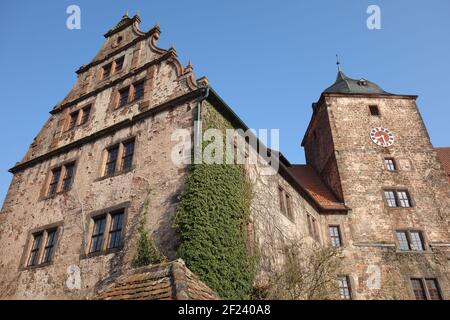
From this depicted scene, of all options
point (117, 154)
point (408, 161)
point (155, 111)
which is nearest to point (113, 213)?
point (117, 154)

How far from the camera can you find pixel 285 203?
1546 cm

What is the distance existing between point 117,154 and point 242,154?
4261 mm

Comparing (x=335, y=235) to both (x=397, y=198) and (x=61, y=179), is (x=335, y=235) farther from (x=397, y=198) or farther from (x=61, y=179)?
(x=61, y=179)

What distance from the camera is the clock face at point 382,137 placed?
73.1ft

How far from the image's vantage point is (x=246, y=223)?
36.3 ft

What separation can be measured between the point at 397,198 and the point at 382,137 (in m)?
4.07

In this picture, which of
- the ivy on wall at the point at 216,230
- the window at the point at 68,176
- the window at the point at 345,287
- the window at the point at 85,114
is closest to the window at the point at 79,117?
the window at the point at 85,114

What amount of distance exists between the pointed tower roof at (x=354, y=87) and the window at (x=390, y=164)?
5.24 metres

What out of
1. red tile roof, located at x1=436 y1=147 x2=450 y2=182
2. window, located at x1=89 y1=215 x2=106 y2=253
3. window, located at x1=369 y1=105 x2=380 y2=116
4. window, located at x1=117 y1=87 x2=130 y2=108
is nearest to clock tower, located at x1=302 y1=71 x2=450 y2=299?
window, located at x1=369 y1=105 x2=380 y2=116

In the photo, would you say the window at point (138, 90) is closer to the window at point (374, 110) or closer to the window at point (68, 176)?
the window at point (68, 176)

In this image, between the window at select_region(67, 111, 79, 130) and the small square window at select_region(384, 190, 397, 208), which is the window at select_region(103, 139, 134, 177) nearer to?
the window at select_region(67, 111, 79, 130)

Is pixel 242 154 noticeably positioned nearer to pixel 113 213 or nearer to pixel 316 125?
pixel 113 213

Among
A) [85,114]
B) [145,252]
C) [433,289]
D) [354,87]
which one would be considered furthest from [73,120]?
[354,87]

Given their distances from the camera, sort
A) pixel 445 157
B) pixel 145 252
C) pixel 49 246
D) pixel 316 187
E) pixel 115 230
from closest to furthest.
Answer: pixel 145 252
pixel 115 230
pixel 49 246
pixel 316 187
pixel 445 157
